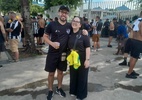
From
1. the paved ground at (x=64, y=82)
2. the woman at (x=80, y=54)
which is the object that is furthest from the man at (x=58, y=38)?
the paved ground at (x=64, y=82)

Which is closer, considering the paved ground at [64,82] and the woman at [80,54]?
the woman at [80,54]

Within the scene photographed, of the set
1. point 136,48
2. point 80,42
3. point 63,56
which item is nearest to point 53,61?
point 63,56

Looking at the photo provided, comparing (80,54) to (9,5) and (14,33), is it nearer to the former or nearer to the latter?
(14,33)

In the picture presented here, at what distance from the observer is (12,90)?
4766mm

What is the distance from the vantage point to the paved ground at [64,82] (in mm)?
4469

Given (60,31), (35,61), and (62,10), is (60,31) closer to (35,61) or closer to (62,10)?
(62,10)

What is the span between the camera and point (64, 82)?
208 inches

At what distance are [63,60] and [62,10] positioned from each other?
1006 millimetres

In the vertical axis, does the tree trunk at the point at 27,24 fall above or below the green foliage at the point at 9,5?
below

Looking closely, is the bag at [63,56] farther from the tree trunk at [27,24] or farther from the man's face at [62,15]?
the tree trunk at [27,24]

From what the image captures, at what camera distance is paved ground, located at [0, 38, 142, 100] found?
4.47 metres

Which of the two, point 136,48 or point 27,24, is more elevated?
point 27,24

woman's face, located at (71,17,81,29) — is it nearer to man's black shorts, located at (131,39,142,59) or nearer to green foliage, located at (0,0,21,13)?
man's black shorts, located at (131,39,142,59)

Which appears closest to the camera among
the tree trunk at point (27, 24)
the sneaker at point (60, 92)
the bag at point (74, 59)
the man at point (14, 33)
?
the bag at point (74, 59)
